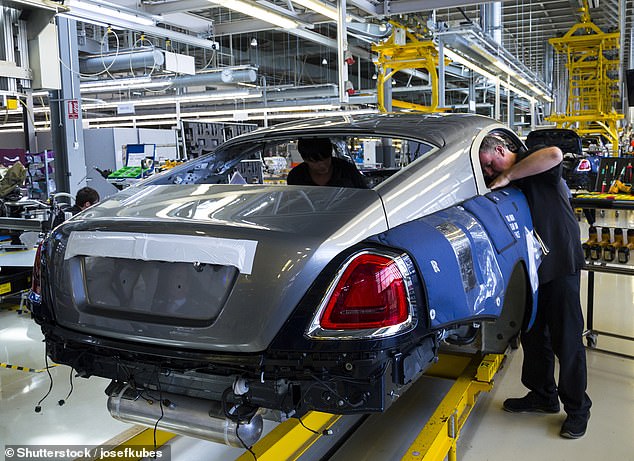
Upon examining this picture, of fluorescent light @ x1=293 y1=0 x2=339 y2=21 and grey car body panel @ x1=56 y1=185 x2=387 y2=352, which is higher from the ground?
fluorescent light @ x1=293 y1=0 x2=339 y2=21

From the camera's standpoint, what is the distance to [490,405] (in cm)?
330

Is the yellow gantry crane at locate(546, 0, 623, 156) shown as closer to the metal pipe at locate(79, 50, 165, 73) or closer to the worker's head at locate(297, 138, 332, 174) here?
the metal pipe at locate(79, 50, 165, 73)

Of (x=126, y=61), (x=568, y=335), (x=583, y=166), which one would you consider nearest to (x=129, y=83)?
(x=126, y=61)

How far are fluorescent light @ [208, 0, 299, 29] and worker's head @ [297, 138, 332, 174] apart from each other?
112 inches

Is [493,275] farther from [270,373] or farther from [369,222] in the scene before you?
[270,373]

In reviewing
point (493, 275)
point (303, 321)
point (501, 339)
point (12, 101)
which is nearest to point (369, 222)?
point (303, 321)

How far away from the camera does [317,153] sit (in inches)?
130

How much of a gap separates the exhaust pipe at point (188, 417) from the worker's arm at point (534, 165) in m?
1.63

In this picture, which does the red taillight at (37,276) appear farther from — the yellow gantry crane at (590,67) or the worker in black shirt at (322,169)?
the yellow gantry crane at (590,67)

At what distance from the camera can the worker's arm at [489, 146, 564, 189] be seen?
2725mm

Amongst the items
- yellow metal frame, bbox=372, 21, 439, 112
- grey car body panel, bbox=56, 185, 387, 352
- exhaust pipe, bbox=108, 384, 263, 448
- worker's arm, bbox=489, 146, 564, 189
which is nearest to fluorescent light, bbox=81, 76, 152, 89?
yellow metal frame, bbox=372, 21, 439, 112

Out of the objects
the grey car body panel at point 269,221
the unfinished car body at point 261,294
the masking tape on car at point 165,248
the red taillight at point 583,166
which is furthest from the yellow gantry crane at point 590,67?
the masking tape on car at point 165,248

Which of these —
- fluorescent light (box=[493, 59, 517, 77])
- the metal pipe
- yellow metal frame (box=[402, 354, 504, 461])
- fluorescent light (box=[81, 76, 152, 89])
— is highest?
the metal pipe

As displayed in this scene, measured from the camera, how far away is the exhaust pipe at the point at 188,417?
5.76 feet
